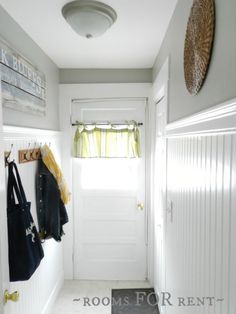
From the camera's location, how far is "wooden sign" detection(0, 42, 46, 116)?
150cm

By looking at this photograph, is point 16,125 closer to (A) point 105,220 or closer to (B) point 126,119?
(B) point 126,119

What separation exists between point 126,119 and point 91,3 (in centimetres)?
144

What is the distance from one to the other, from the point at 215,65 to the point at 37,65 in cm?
162

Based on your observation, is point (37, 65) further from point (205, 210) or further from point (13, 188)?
point (205, 210)

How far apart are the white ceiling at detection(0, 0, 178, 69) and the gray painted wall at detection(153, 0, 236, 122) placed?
0.73 ft

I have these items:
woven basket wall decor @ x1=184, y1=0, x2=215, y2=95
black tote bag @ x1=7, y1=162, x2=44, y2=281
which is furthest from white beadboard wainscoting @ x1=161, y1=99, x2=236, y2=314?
black tote bag @ x1=7, y1=162, x2=44, y2=281

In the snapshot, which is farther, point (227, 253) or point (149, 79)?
point (149, 79)

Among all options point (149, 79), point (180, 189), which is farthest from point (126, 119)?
point (180, 189)

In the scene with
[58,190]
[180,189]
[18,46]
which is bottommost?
[58,190]

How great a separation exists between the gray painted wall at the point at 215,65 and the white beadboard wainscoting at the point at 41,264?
3.37 feet

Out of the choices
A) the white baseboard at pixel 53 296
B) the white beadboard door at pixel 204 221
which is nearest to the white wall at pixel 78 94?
the white baseboard at pixel 53 296

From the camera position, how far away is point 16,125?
168cm

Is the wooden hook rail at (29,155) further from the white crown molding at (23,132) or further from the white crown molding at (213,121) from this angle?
the white crown molding at (213,121)

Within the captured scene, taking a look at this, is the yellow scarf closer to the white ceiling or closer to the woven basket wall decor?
the white ceiling
